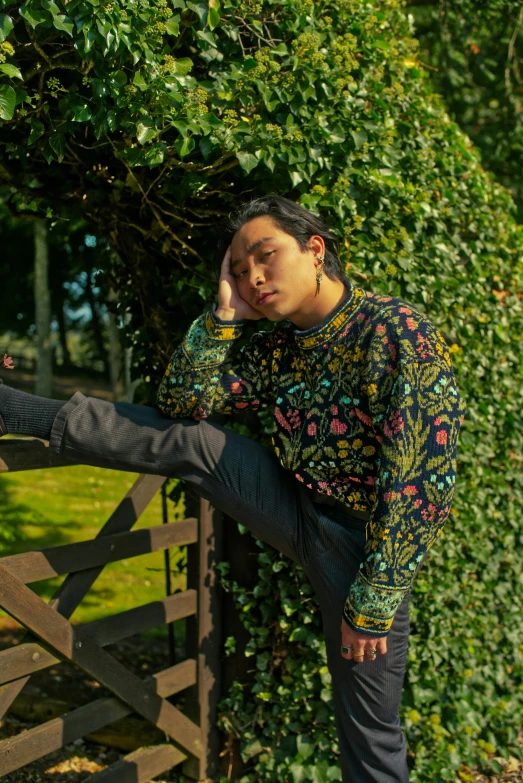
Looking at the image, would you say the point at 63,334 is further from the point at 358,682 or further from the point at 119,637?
the point at 358,682

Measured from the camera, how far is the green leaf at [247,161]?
2.52m

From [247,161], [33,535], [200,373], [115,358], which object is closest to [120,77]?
[247,161]

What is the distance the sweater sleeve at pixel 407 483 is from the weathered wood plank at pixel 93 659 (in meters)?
1.10

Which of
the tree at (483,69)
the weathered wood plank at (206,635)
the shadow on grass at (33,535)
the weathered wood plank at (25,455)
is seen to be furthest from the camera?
the tree at (483,69)

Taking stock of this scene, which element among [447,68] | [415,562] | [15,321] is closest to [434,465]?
[415,562]

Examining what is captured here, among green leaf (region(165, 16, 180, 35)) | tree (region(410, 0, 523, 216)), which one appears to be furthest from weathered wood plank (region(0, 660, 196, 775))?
tree (region(410, 0, 523, 216))

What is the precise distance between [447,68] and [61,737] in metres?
8.77

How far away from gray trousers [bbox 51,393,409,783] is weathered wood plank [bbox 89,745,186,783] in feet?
3.44

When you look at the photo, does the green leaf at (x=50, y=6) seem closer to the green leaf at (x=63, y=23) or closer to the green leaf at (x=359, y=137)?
the green leaf at (x=63, y=23)

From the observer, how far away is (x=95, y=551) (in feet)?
9.19

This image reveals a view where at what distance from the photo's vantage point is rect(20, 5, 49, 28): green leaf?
201 centimetres

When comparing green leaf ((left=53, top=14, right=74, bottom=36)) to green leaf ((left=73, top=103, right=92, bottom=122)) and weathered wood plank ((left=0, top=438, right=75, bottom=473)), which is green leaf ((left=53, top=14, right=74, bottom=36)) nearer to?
green leaf ((left=73, top=103, right=92, bottom=122))

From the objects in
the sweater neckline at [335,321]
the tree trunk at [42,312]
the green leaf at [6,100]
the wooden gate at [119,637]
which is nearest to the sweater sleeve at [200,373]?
the sweater neckline at [335,321]

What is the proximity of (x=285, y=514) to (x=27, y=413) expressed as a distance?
2.78 ft
